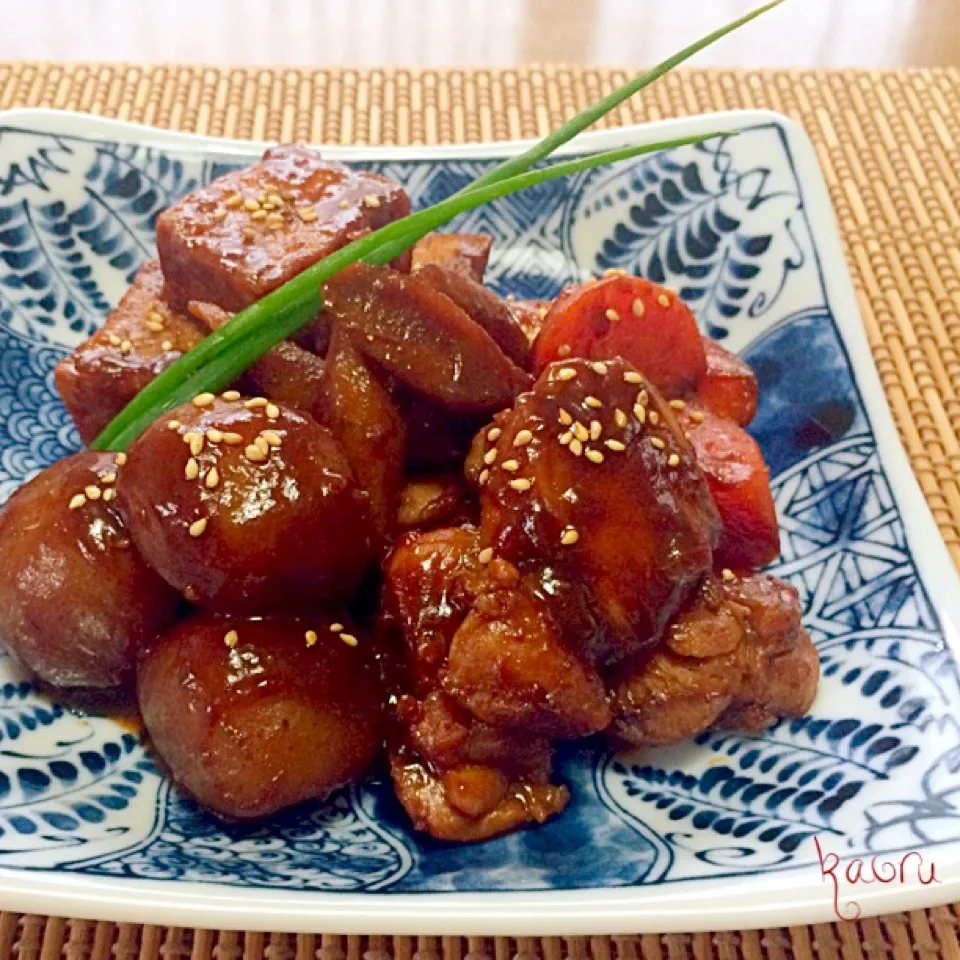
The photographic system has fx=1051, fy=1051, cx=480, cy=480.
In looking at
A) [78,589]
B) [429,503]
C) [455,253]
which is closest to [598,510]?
[429,503]

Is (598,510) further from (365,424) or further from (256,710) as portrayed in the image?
(256,710)

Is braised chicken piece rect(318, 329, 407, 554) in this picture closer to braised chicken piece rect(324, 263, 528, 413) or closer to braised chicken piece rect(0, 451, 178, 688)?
braised chicken piece rect(324, 263, 528, 413)

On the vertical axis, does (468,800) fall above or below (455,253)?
below

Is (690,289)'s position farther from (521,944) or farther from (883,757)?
(521,944)

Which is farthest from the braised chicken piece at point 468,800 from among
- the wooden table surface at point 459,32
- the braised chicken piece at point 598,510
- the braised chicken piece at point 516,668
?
the wooden table surface at point 459,32

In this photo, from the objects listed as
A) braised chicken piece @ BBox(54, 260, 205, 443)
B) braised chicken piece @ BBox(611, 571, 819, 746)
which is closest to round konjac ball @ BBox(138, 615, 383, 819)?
braised chicken piece @ BBox(611, 571, 819, 746)
